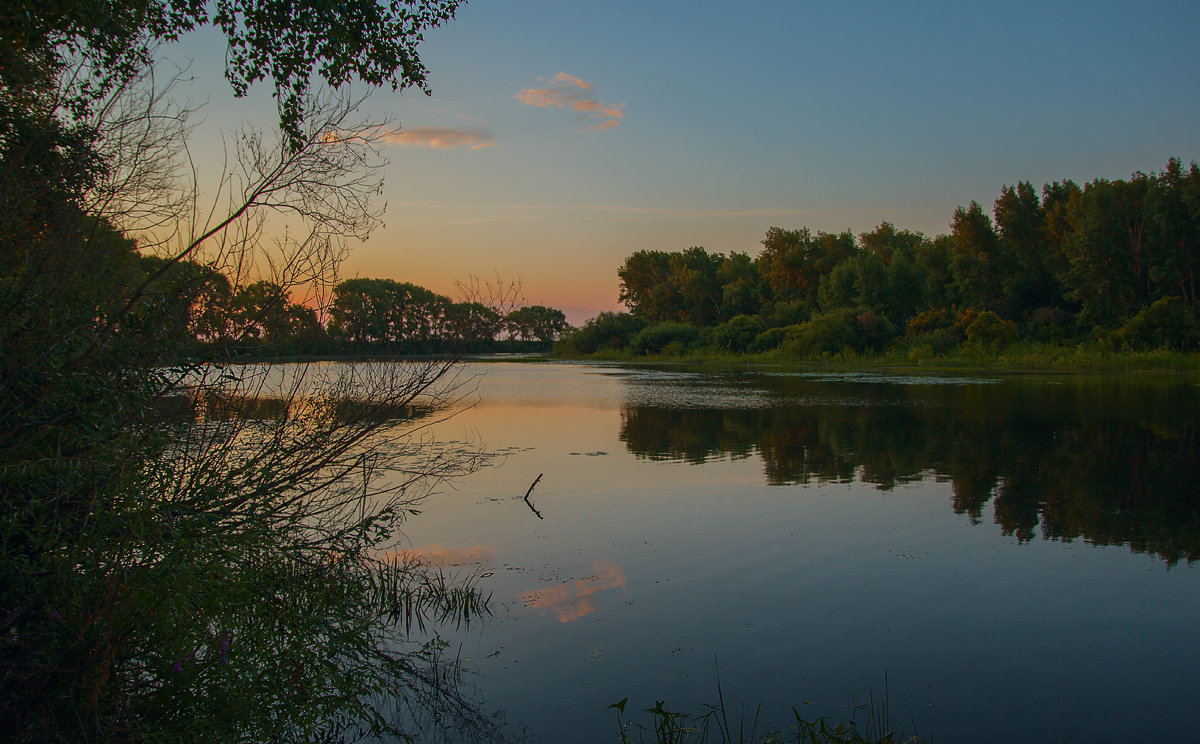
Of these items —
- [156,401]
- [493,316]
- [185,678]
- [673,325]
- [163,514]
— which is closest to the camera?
[185,678]

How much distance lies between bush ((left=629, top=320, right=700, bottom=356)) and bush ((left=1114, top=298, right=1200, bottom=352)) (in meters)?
39.8

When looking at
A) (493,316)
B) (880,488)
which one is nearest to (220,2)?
(493,316)

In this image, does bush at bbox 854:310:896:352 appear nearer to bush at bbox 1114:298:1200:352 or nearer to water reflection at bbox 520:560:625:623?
bush at bbox 1114:298:1200:352

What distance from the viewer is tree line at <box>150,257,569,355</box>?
5.90 m

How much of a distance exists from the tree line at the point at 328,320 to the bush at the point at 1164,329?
52348 mm

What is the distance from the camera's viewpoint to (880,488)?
1327 centimetres

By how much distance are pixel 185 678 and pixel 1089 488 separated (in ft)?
43.5

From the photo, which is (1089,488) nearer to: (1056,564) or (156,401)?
(1056,564)

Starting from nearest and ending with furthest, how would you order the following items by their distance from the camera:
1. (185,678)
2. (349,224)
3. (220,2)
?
1. (185,678)
2. (349,224)
3. (220,2)

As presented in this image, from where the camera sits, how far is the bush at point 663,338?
268ft

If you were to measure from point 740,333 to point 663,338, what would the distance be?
1024cm

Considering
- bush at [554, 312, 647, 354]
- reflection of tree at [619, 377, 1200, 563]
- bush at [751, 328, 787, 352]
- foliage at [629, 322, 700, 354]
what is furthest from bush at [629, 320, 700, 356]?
reflection of tree at [619, 377, 1200, 563]

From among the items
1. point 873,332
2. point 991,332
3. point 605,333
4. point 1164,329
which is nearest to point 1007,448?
point 1164,329

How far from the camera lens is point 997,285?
2467 inches
